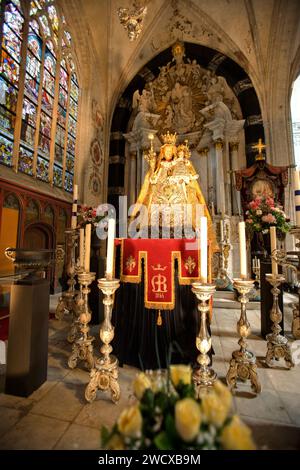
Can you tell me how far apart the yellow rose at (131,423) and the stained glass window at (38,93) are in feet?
18.6

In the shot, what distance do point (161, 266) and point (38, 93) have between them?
647cm

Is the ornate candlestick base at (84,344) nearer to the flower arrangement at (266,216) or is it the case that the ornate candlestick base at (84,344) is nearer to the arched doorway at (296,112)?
the flower arrangement at (266,216)

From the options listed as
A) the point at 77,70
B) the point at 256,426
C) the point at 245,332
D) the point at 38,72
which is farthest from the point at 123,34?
the point at 256,426

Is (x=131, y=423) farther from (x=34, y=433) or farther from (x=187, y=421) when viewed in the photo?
(x=34, y=433)

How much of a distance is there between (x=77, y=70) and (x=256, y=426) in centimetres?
1041

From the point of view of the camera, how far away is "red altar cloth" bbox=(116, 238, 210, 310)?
1962 millimetres

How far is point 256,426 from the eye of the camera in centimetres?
130

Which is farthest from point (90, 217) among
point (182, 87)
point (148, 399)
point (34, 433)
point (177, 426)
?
point (182, 87)

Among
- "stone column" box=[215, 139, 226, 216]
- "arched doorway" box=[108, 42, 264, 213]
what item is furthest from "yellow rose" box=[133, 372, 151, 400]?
"arched doorway" box=[108, 42, 264, 213]

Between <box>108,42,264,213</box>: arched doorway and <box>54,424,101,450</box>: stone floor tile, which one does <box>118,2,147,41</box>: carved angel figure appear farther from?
<box>54,424,101,450</box>: stone floor tile

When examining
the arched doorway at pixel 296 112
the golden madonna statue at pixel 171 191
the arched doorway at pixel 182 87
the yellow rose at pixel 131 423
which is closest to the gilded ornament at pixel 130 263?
the golden madonna statue at pixel 171 191

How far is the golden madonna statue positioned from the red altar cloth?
120 centimetres

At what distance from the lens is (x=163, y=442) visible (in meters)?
0.53

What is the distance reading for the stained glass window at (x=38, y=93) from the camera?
16.2ft
